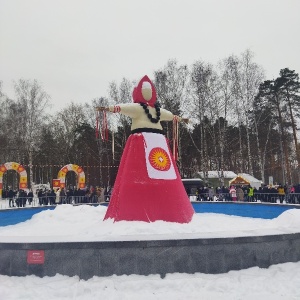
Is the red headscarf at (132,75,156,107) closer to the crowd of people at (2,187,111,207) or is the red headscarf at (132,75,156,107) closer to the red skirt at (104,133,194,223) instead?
the red skirt at (104,133,194,223)

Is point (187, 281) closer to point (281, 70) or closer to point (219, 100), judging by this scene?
point (219, 100)

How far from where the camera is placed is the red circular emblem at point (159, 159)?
9.88 metres

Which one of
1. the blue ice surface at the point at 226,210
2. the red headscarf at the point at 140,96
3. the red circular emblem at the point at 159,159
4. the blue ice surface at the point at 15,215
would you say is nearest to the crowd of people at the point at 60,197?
Result: the blue ice surface at the point at 226,210

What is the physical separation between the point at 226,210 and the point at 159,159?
25.3ft

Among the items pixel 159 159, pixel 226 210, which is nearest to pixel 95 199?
pixel 226 210

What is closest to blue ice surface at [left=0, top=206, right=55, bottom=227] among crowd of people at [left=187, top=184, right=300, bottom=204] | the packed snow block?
the packed snow block

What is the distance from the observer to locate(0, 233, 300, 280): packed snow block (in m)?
5.77

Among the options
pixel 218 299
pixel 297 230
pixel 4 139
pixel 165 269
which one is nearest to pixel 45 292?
pixel 165 269

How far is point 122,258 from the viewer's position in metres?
5.79

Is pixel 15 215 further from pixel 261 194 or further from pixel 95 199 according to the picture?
pixel 261 194

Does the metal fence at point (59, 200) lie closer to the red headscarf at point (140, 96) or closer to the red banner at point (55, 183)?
the red banner at point (55, 183)

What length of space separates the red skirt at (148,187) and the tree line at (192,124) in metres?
8.72

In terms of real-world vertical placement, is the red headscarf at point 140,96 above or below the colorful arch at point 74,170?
above

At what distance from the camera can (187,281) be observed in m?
5.57
